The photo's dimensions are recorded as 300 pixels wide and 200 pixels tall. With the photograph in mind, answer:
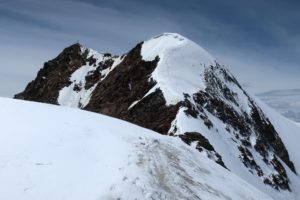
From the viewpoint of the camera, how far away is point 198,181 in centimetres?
1179

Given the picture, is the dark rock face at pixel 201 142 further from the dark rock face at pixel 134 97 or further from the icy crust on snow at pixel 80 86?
the icy crust on snow at pixel 80 86

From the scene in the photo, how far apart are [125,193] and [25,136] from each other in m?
3.43

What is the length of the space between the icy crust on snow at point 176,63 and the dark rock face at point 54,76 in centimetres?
3230

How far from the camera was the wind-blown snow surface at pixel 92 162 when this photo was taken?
881cm

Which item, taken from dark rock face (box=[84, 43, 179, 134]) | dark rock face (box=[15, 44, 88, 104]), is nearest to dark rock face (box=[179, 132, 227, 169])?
dark rock face (box=[84, 43, 179, 134])

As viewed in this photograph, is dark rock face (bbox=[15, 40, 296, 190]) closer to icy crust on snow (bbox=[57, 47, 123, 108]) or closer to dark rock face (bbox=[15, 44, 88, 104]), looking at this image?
icy crust on snow (bbox=[57, 47, 123, 108])

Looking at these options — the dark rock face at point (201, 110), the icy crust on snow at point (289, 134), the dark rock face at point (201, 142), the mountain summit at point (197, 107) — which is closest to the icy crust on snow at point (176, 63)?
the mountain summit at point (197, 107)

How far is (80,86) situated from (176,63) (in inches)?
1511

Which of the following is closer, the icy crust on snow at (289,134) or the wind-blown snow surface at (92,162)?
the wind-blown snow surface at (92,162)

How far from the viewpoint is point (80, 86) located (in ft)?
294

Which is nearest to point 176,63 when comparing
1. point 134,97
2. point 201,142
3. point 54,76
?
point 134,97

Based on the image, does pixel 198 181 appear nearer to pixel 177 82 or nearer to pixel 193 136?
pixel 193 136

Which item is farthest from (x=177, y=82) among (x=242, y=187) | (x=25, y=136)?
(x=25, y=136)

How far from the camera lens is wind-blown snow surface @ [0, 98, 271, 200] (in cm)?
881
